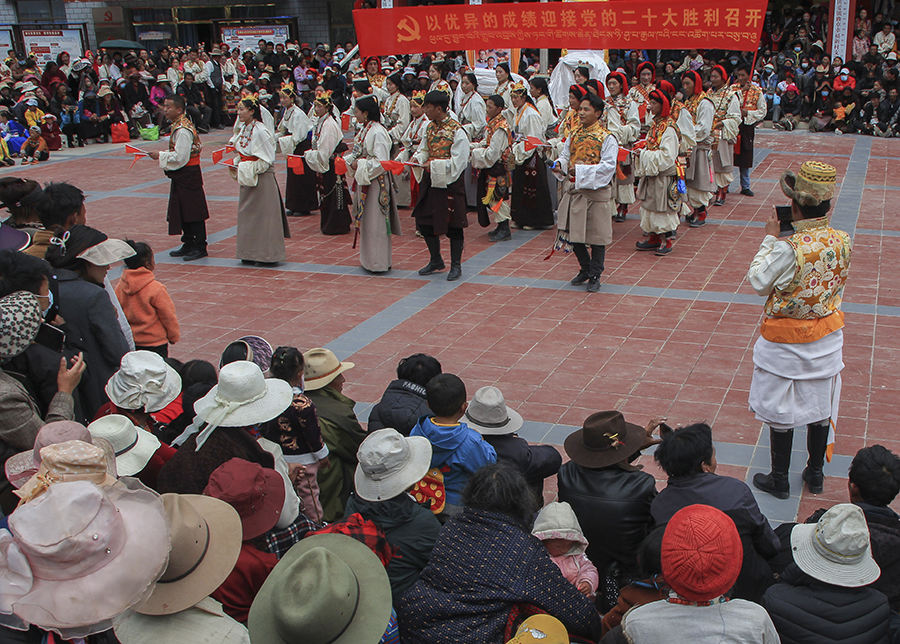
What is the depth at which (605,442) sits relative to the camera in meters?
3.20

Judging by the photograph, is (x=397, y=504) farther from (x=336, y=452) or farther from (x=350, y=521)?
(x=336, y=452)

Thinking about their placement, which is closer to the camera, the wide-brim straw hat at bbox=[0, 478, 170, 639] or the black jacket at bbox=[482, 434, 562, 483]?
the wide-brim straw hat at bbox=[0, 478, 170, 639]

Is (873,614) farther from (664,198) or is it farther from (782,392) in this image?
(664,198)

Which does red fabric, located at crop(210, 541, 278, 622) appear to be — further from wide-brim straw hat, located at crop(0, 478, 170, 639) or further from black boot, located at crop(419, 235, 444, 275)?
black boot, located at crop(419, 235, 444, 275)

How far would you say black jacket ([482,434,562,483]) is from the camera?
3525 millimetres

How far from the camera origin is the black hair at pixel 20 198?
4977 millimetres

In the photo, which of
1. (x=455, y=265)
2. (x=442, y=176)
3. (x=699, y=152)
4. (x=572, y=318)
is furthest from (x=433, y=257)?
(x=699, y=152)

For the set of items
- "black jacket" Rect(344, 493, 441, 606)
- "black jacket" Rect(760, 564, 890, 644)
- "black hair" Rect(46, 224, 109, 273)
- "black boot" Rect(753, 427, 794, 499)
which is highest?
"black hair" Rect(46, 224, 109, 273)

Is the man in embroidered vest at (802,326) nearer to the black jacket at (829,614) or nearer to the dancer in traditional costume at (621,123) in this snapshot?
the black jacket at (829,614)

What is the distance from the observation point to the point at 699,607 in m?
2.21

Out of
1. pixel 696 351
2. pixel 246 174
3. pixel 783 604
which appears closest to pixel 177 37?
pixel 246 174

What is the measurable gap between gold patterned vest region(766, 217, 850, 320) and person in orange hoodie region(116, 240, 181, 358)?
3.42 meters

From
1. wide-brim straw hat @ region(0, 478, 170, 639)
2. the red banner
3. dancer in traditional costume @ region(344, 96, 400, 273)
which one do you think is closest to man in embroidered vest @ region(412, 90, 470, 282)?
dancer in traditional costume @ region(344, 96, 400, 273)

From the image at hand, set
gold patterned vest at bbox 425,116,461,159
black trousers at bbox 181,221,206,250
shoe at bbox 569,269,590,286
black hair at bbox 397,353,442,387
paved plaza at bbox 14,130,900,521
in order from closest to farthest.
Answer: black hair at bbox 397,353,442,387 → paved plaza at bbox 14,130,900,521 → shoe at bbox 569,269,590,286 → gold patterned vest at bbox 425,116,461,159 → black trousers at bbox 181,221,206,250
